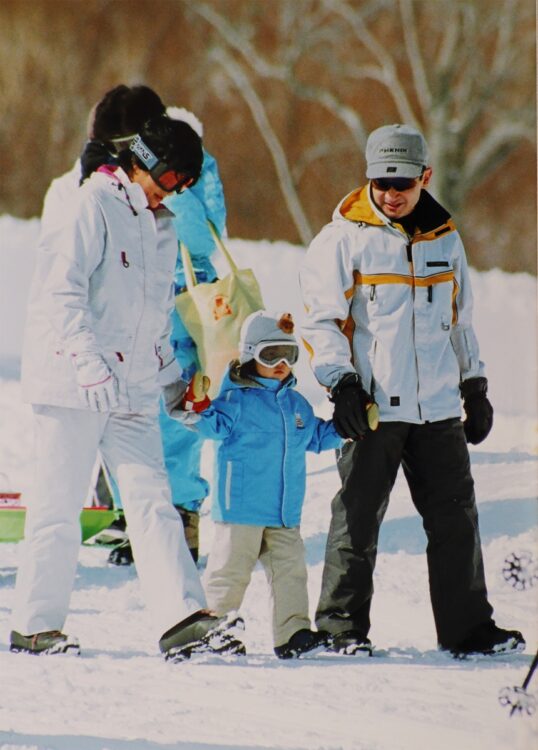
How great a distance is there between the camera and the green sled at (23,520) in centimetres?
364

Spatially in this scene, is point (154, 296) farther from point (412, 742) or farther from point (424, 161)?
point (412, 742)

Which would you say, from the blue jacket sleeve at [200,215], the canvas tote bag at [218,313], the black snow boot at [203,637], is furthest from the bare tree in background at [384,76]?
the black snow boot at [203,637]

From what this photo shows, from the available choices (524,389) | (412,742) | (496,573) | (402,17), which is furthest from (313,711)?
(402,17)

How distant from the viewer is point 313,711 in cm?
275

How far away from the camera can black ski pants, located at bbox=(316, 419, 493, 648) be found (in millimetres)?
3145

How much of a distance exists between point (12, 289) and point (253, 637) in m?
1.17

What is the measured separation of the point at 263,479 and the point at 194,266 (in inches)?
33.3

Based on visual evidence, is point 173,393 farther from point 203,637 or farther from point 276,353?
point 203,637

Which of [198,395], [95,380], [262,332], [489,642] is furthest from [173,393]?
[489,642]

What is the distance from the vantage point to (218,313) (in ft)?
11.7

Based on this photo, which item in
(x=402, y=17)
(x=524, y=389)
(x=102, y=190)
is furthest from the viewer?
(x=402, y=17)

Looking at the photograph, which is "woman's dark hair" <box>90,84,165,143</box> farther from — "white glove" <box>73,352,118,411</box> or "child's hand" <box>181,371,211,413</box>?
"white glove" <box>73,352,118,411</box>

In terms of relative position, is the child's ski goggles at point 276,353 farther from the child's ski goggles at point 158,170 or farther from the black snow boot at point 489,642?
the black snow boot at point 489,642

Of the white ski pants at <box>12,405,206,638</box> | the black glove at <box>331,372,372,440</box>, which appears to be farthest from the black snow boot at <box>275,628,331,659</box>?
the black glove at <box>331,372,372,440</box>
